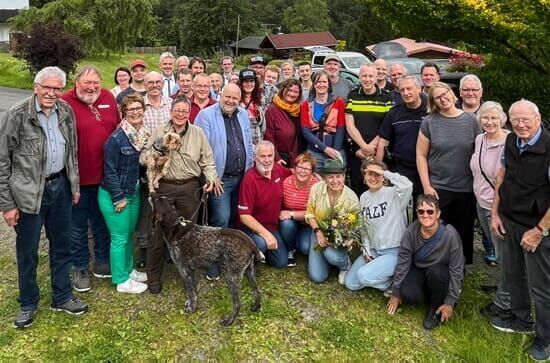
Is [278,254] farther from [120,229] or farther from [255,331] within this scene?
[120,229]

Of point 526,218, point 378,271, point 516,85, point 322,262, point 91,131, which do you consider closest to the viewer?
point 526,218

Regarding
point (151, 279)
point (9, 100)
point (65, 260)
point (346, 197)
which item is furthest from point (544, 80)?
point (9, 100)

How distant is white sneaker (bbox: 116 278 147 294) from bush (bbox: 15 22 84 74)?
1879 centimetres

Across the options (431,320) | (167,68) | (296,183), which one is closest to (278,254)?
(296,183)

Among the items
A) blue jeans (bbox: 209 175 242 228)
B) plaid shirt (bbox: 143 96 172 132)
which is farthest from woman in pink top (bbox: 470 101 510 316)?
plaid shirt (bbox: 143 96 172 132)

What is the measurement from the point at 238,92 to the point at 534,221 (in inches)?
113

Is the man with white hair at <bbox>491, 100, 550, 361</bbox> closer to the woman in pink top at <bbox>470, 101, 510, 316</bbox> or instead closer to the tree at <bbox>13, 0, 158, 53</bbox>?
the woman in pink top at <bbox>470, 101, 510, 316</bbox>

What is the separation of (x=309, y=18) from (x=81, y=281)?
82483mm

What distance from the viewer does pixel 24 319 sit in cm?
400

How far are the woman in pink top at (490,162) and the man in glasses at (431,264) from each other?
0.46 m

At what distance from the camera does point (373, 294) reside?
184 inches

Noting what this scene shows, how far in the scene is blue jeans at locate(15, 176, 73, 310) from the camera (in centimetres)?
373

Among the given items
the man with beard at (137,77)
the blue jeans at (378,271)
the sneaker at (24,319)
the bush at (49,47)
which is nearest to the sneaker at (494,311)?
the blue jeans at (378,271)

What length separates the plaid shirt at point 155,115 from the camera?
4.88m
